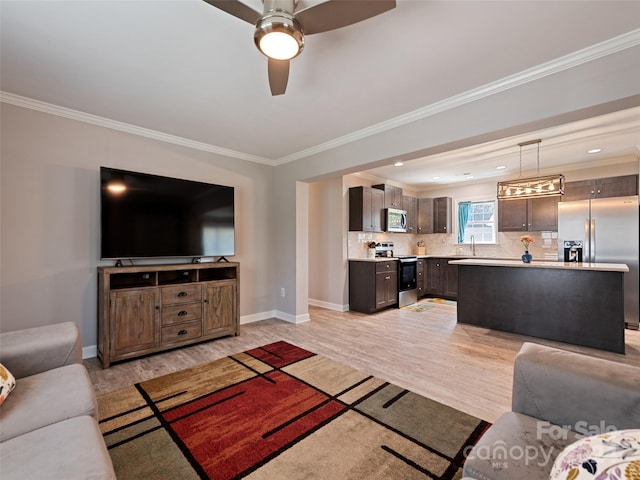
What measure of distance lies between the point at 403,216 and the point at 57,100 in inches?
228

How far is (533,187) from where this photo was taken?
165 inches

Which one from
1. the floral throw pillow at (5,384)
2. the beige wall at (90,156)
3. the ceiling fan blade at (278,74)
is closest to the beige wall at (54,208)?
the beige wall at (90,156)

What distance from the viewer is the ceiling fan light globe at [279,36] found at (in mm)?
1504

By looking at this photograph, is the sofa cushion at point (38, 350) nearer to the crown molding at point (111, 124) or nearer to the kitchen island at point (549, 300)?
the crown molding at point (111, 124)

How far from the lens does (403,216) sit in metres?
6.50

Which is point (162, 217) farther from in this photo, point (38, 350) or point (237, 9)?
point (237, 9)

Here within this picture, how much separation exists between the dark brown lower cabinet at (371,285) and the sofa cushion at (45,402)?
4140 mm

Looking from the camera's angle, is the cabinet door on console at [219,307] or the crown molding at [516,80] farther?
the cabinet door on console at [219,307]

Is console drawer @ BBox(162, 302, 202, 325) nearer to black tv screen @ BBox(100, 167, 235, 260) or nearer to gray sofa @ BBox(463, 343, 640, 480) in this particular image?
black tv screen @ BBox(100, 167, 235, 260)

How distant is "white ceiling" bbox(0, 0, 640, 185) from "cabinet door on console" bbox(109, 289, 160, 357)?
194 cm

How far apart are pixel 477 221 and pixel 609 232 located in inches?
96.3

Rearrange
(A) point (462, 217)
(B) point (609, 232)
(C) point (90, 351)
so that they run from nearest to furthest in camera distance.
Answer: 1. (C) point (90, 351)
2. (B) point (609, 232)
3. (A) point (462, 217)

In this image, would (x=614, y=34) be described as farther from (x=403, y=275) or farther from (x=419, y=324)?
(x=403, y=275)

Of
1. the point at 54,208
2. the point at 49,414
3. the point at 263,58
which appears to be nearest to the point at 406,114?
the point at 263,58
